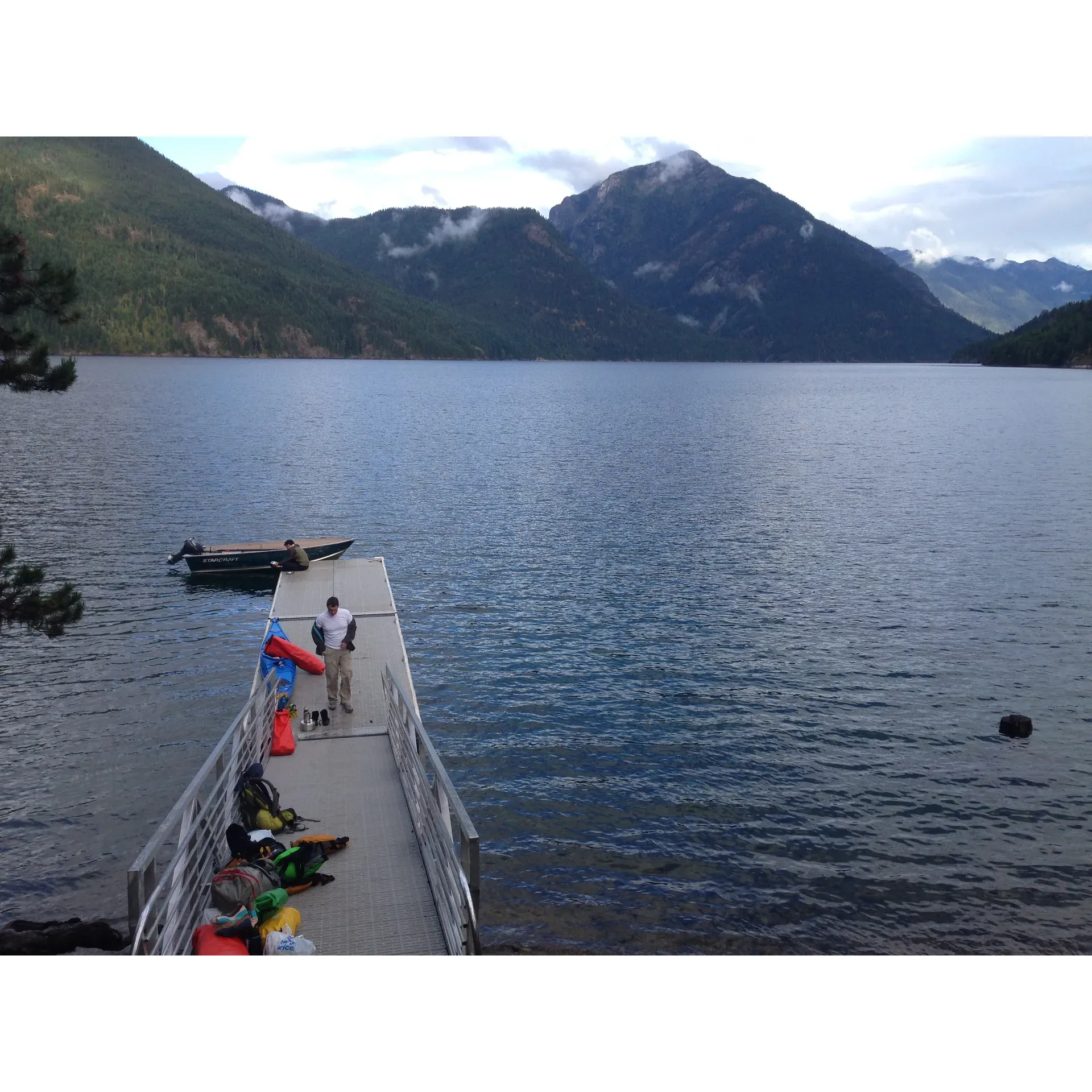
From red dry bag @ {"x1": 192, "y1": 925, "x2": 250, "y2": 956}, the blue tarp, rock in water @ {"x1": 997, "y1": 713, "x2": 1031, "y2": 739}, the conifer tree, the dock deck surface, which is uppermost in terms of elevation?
the conifer tree

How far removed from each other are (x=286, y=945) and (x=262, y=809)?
397cm

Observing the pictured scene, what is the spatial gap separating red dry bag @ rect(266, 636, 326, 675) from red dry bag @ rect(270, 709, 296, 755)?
3220 mm

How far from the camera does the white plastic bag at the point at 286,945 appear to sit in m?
9.40

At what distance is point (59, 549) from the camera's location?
3872 cm

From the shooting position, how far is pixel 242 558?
121 feet

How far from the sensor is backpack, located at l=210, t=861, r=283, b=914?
10.5 meters

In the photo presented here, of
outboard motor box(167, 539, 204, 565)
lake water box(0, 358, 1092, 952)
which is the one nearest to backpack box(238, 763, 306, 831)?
lake water box(0, 358, 1092, 952)

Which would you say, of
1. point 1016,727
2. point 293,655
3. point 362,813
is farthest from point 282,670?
point 1016,727

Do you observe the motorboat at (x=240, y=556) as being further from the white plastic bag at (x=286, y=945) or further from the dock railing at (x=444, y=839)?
the white plastic bag at (x=286, y=945)

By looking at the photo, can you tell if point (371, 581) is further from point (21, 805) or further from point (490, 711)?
point (21, 805)

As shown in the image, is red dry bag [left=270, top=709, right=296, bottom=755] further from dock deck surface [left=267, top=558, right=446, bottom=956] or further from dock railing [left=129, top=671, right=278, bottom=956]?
dock railing [left=129, top=671, right=278, bottom=956]

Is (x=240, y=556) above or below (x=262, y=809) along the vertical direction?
above

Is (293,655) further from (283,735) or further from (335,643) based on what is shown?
(283,735)
